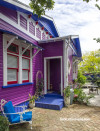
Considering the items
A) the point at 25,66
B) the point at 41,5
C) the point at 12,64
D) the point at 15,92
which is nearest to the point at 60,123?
the point at 15,92

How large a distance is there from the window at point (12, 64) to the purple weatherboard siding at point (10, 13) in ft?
4.00

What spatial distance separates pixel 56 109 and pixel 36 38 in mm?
4352

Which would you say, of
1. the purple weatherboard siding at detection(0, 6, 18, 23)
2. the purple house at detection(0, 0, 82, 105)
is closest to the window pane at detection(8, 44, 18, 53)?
the purple house at detection(0, 0, 82, 105)

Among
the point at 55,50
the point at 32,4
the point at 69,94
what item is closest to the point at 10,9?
the point at 32,4

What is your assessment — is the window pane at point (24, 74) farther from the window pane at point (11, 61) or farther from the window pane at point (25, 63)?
the window pane at point (11, 61)

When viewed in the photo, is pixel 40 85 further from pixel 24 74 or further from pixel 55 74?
pixel 55 74

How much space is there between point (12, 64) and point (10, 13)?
225cm

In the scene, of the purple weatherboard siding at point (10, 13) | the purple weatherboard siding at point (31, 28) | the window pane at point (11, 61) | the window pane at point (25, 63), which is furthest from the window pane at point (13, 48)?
the purple weatherboard siding at point (31, 28)

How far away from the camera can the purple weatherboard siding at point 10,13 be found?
4.32 m

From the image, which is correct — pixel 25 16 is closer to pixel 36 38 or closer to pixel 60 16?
pixel 36 38

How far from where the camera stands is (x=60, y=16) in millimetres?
5832

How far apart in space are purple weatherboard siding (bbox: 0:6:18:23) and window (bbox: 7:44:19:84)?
122 centimetres

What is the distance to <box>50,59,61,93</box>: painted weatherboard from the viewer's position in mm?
8594

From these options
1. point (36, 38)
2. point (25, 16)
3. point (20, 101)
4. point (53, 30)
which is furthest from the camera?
point (53, 30)
